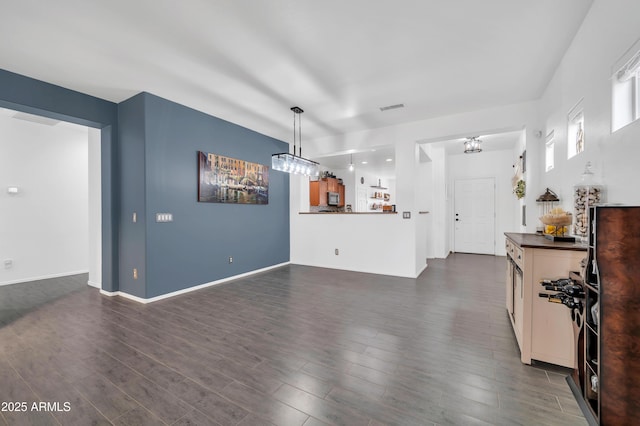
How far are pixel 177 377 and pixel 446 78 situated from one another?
3.99m

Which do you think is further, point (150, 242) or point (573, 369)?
point (150, 242)

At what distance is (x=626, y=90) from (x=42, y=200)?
7.76m

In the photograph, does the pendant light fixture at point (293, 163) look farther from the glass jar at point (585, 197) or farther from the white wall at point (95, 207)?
the glass jar at point (585, 197)

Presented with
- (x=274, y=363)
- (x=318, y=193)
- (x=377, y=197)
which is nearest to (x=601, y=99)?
(x=274, y=363)

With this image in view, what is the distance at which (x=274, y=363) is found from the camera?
6.72 feet

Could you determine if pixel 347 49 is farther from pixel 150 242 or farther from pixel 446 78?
pixel 150 242

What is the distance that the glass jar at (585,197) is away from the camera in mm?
1912

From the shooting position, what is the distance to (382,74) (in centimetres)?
304

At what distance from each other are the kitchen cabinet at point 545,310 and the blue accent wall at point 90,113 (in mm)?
4911

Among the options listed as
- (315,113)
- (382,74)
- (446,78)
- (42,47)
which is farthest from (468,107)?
(42,47)

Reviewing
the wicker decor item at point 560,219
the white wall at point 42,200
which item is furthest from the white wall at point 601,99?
the white wall at point 42,200

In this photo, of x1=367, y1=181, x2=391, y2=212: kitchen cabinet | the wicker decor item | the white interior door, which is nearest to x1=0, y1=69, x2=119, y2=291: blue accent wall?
the wicker decor item

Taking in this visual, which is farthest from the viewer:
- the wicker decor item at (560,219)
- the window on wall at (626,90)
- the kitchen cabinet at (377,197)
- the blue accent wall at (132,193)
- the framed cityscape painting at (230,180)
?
the kitchen cabinet at (377,197)

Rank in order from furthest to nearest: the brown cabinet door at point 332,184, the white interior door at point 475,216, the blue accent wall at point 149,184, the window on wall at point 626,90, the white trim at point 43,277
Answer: the brown cabinet door at point 332,184 → the white interior door at point 475,216 → the white trim at point 43,277 → the blue accent wall at point 149,184 → the window on wall at point 626,90
